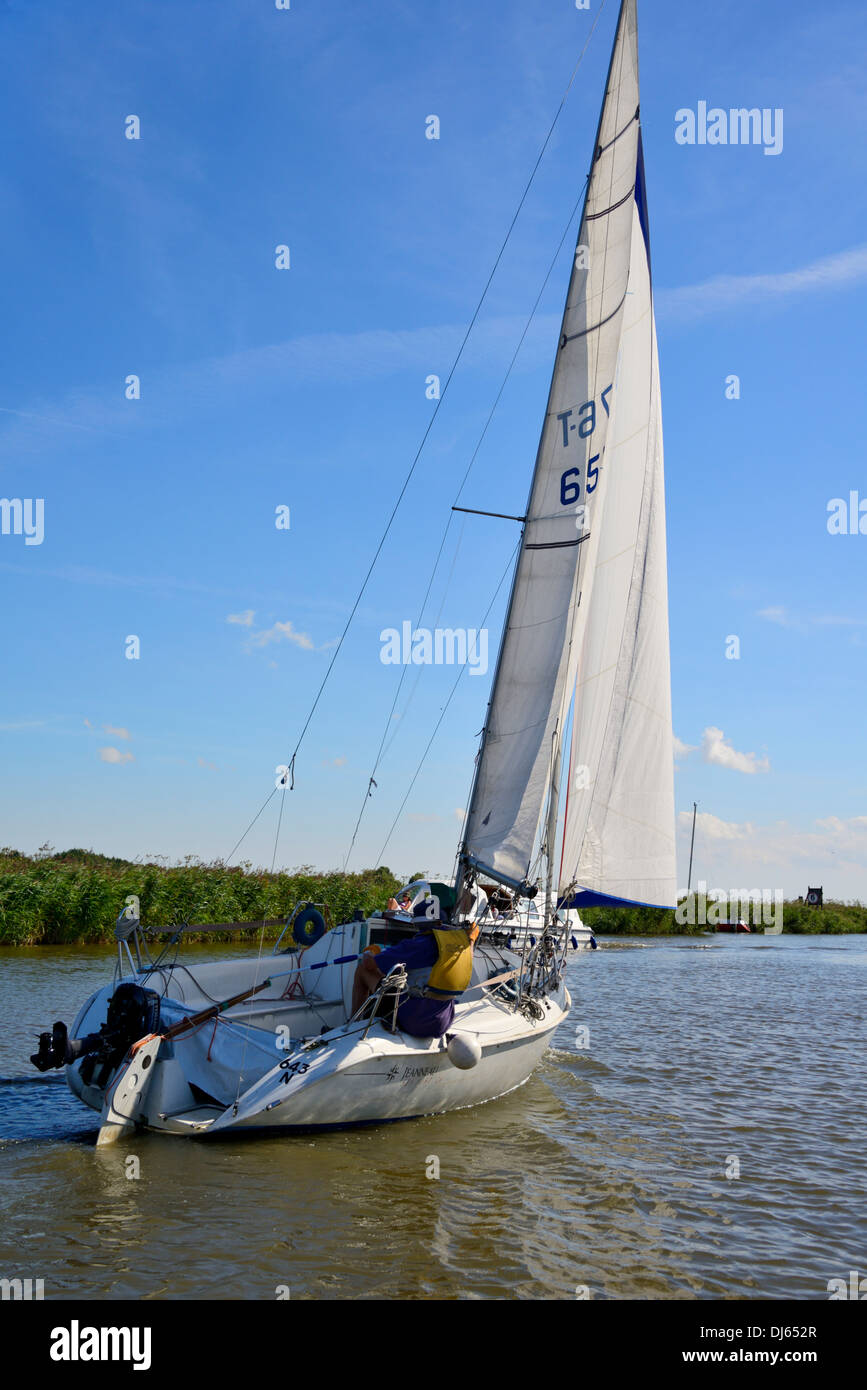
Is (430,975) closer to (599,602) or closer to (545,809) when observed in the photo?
(545,809)

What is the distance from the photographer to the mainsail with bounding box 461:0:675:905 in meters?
12.4

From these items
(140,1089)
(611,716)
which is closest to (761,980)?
(611,716)

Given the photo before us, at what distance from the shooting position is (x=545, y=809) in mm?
12469

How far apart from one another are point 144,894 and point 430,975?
17.5 metres

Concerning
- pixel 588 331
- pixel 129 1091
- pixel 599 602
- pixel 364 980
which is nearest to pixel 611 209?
pixel 588 331

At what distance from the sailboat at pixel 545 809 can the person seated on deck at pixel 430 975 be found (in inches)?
6.2

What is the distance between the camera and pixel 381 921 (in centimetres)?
1133

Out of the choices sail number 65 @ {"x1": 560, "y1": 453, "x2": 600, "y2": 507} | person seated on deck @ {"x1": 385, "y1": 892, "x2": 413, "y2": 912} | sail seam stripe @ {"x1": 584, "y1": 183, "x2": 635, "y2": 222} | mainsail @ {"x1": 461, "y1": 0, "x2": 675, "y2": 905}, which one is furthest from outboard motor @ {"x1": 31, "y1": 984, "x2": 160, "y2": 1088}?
sail seam stripe @ {"x1": 584, "y1": 183, "x2": 635, "y2": 222}

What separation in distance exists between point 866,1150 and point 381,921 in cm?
548

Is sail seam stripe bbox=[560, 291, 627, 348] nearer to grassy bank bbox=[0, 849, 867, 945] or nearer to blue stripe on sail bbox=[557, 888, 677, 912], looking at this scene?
blue stripe on sail bbox=[557, 888, 677, 912]

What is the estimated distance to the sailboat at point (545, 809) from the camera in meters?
8.98

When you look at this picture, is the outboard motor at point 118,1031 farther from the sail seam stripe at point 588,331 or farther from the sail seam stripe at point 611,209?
the sail seam stripe at point 611,209
